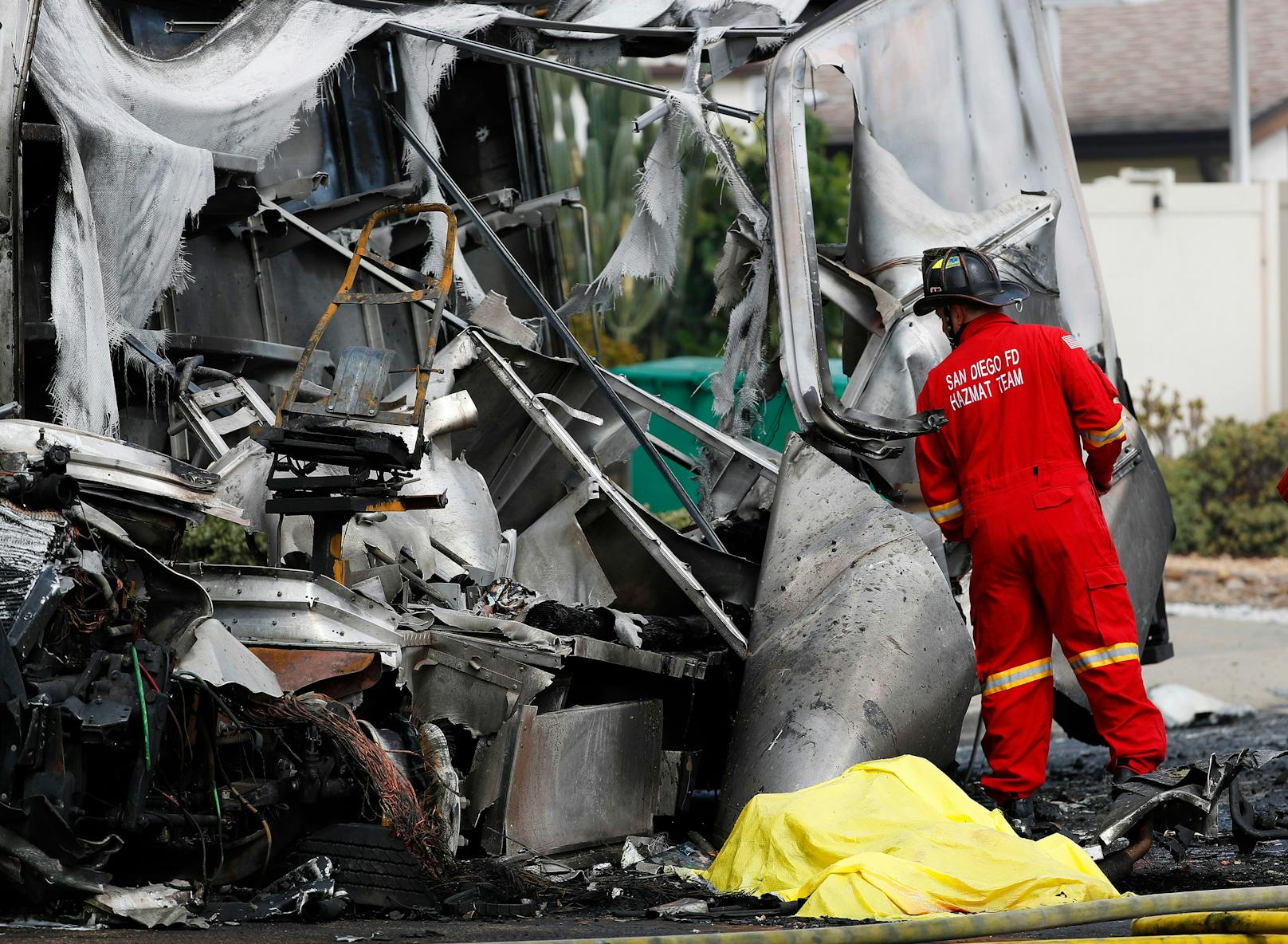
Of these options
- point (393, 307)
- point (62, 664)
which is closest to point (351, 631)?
point (62, 664)

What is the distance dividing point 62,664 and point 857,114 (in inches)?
152

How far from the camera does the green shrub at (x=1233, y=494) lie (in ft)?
49.7

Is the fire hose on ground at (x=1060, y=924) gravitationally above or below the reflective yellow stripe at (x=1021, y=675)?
above

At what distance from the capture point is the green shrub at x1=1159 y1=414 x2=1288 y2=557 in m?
15.1

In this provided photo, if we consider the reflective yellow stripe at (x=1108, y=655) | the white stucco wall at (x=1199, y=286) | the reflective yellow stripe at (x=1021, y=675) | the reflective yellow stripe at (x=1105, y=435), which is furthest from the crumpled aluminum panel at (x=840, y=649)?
the white stucco wall at (x=1199, y=286)

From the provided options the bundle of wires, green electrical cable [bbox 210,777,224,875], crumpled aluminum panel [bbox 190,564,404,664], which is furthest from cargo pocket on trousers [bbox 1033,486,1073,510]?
green electrical cable [bbox 210,777,224,875]

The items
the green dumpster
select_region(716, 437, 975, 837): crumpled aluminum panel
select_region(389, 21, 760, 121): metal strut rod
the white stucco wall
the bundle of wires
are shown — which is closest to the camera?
the bundle of wires

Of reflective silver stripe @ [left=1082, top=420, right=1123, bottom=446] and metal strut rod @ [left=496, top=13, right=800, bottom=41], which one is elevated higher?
metal strut rod @ [left=496, top=13, right=800, bottom=41]

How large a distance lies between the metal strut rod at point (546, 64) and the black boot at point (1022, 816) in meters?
2.73

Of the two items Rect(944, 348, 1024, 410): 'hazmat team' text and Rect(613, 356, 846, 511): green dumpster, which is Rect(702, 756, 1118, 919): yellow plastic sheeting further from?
Rect(613, 356, 846, 511): green dumpster

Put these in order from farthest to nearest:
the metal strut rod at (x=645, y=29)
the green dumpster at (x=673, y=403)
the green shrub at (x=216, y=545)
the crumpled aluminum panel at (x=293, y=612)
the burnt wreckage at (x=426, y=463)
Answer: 1. the green dumpster at (x=673, y=403)
2. the green shrub at (x=216, y=545)
3. the metal strut rod at (x=645, y=29)
4. the crumpled aluminum panel at (x=293, y=612)
5. the burnt wreckage at (x=426, y=463)

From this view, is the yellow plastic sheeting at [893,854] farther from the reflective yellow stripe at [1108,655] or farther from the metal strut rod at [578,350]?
the metal strut rod at [578,350]

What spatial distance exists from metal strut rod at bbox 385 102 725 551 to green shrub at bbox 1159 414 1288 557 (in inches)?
371

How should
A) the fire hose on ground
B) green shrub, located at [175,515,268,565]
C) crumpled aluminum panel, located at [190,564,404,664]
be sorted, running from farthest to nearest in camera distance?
green shrub, located at [175,515,268,565] → crumpled aluminum panel, located at [190,564,404,664] → the fire hose on ground
